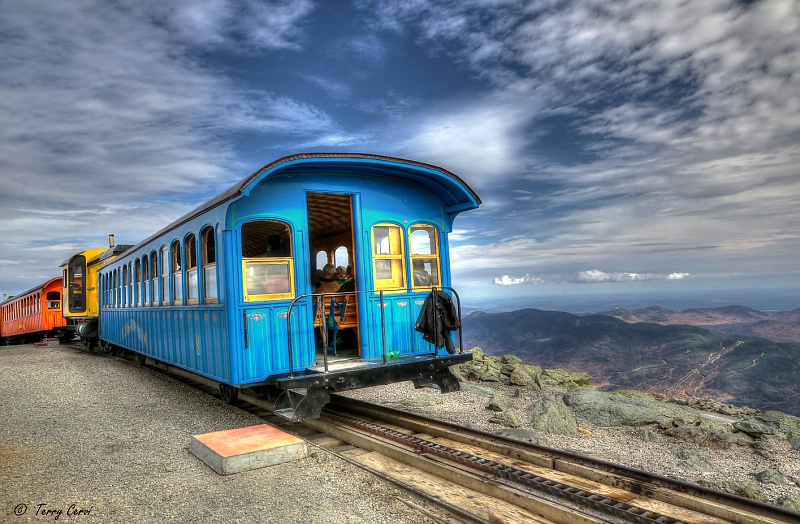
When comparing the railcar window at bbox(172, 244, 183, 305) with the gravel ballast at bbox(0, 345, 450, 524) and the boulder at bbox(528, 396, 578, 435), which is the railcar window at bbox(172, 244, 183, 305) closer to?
the gravel ballast at bbox(0, 345, 450, 524)

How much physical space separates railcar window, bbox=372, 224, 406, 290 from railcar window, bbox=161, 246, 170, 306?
448 cm

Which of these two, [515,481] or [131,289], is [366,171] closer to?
[515,481]

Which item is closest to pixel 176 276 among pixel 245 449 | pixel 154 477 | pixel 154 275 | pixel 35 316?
pixel 154 275

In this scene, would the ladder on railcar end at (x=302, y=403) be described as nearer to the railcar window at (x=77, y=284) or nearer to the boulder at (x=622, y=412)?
the boulder at (x=622, y=412)

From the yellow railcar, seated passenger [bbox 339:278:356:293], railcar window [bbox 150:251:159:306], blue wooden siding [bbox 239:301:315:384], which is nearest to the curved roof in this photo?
blue wooden siding [bbox 239:301:315:384]

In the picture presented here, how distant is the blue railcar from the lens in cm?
740

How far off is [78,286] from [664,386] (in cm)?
4746

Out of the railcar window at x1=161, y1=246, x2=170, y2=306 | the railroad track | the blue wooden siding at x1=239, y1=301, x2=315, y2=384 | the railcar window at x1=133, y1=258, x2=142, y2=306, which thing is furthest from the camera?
the railcar window at x1=133, y1=258, x2=142, y2=306

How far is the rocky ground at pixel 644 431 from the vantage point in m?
6.23

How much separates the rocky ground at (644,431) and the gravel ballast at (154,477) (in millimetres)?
2950

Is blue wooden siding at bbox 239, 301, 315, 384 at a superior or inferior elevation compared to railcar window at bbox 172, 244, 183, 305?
inferior

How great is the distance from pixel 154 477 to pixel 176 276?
4.91 metres

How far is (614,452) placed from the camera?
682 centimetres

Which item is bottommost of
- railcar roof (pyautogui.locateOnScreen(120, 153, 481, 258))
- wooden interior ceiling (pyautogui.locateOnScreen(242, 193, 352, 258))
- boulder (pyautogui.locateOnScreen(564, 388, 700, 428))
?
boulder (pyautogui.locateOnScreen(564, 388, 700, 428))
